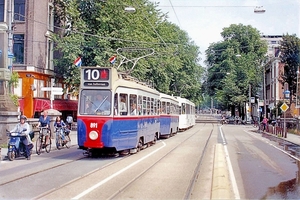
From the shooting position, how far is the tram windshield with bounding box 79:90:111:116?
1570 cm

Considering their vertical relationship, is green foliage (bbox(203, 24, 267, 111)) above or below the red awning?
above

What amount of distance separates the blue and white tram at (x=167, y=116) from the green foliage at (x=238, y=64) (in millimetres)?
37049

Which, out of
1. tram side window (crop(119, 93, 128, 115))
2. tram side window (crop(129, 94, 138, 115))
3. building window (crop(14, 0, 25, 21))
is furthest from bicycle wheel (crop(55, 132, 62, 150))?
building window (crop(14, 0, 25, 21))

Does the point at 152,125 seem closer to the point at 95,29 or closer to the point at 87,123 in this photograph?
the point at 87,123

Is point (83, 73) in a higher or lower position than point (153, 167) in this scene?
higher

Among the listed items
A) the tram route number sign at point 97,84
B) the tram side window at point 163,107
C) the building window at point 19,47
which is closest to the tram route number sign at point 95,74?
the tram route number sign at point 97,84

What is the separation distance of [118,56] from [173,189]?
2695 centimetres

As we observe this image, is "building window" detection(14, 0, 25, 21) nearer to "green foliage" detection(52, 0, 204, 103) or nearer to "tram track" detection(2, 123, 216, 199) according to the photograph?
"green foliage" detection(52, 0, 204, 103)

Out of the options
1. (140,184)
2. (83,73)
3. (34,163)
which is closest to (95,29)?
(83,73)

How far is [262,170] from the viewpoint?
44.7ft

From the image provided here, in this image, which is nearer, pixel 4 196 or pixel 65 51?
pixel 4 196

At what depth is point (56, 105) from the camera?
39.8m

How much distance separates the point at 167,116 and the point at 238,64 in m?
44.2

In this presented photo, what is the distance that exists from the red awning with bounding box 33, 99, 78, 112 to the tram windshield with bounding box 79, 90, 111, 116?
22.7m
